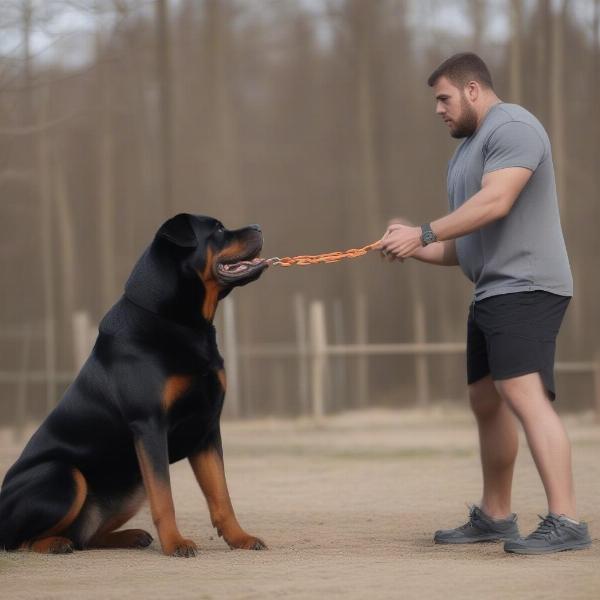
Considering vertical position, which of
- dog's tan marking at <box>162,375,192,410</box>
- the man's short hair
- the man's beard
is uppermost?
the man's short hair

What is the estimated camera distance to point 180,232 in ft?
15.3

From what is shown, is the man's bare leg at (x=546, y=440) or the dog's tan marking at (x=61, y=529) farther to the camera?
the dog's tan marking at (x=61, y=529)

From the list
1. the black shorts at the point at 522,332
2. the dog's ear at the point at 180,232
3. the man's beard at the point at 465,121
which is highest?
the man's beard at the point at 465,121

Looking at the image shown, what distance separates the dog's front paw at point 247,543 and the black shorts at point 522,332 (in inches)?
41.0

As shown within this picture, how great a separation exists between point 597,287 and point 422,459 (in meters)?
4.89

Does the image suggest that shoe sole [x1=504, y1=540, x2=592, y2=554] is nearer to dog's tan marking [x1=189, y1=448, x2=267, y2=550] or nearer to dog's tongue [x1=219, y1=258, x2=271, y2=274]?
dog's tan marking [x1=189, y1=448, x2=267, y2=550]

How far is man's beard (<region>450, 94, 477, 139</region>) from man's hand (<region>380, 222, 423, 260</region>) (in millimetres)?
448

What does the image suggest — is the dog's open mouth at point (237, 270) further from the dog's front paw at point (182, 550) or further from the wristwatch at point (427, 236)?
the dog's front paw at point (182, 550)

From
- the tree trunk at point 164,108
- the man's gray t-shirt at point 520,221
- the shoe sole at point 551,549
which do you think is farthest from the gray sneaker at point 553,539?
the tree trunk at point 164,108

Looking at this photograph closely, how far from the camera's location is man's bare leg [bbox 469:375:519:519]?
16.1 feet

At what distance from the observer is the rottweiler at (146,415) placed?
451 cm

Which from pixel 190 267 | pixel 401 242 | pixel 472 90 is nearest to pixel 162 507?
pixel 190 267

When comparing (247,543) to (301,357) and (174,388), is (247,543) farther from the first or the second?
(301,357)

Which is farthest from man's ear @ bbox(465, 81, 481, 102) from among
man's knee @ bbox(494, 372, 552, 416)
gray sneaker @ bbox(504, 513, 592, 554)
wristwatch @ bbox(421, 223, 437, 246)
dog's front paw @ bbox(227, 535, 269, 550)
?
dog's front paw @ bbox(227, 535, 269, 550)
